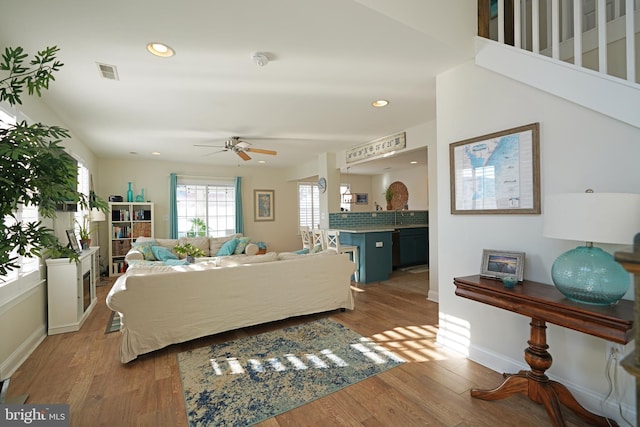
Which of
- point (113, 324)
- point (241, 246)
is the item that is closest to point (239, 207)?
point (241, 246)

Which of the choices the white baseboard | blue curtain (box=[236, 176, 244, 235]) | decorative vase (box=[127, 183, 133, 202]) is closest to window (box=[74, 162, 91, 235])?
decorative vase (box=[127, 183, 133, 202])

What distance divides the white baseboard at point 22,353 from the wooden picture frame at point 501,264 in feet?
12.4

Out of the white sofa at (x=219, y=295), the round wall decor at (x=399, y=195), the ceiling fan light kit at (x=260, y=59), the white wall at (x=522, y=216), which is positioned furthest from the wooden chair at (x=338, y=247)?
the round wall decor at (x=399, y=195)

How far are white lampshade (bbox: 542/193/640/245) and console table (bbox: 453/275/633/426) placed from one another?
0.37 meters

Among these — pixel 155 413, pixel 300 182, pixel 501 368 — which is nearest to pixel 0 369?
pixel 155 413

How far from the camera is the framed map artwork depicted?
82.4 inches

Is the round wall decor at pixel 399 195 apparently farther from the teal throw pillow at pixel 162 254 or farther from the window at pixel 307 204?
the teal throw pillow at pixel 162 254

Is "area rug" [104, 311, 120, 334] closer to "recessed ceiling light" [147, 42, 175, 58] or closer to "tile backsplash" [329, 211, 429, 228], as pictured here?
"recessed ceiling light" [147, 42, 175, 58]

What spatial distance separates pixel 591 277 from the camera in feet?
5.05

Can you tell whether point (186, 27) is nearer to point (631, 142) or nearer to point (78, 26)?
point (78, 26)

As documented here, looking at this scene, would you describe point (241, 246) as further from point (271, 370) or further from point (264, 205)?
point (271, 370)

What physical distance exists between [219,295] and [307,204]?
5.91 meters

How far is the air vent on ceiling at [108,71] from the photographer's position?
7.97 ft

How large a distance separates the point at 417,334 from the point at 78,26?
3.75 m
